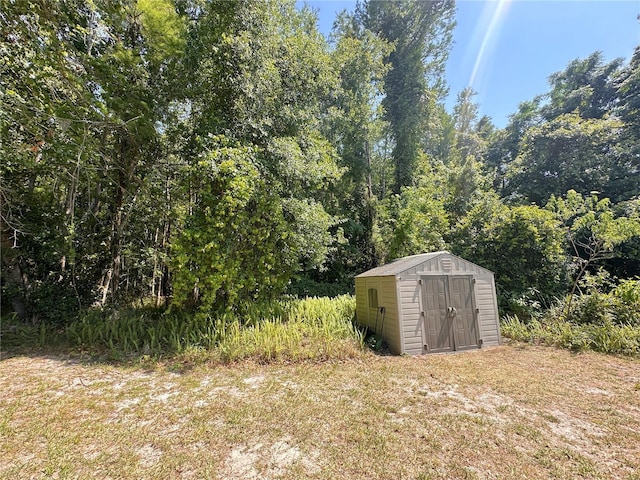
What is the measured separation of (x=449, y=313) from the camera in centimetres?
539

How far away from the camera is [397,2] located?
13258 millimetres

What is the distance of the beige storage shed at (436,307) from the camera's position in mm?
5172

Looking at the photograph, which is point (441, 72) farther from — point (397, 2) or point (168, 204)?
point (168, 204)

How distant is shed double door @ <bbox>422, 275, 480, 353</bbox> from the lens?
17.3 feet

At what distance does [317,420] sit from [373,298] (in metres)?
3.49

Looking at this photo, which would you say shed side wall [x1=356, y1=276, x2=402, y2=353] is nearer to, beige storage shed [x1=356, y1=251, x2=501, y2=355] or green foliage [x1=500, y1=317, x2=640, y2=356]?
beige storage shed [x1=356, y1=251, x2=501, y2=355]

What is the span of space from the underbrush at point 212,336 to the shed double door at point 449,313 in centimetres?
136

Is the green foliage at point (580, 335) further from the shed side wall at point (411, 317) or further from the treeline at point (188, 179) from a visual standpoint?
the shed side wall at point (411, 317)

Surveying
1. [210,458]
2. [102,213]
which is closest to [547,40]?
[210,458]

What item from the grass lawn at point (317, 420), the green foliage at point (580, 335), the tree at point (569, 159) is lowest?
the grass lawn at point (317, 420)

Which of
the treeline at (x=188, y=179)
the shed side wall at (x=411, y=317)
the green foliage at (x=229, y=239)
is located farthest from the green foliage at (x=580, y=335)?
the green foliage at (x=229, y=239)

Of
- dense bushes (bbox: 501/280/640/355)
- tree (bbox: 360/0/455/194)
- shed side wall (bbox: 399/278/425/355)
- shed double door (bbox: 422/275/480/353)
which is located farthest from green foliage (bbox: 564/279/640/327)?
tree (bbox: 360/0/455/194)

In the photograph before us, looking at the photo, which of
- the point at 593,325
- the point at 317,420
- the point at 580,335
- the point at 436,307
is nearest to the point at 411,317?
the point at 436,307

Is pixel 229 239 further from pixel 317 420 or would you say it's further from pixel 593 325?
pixel 593 325
